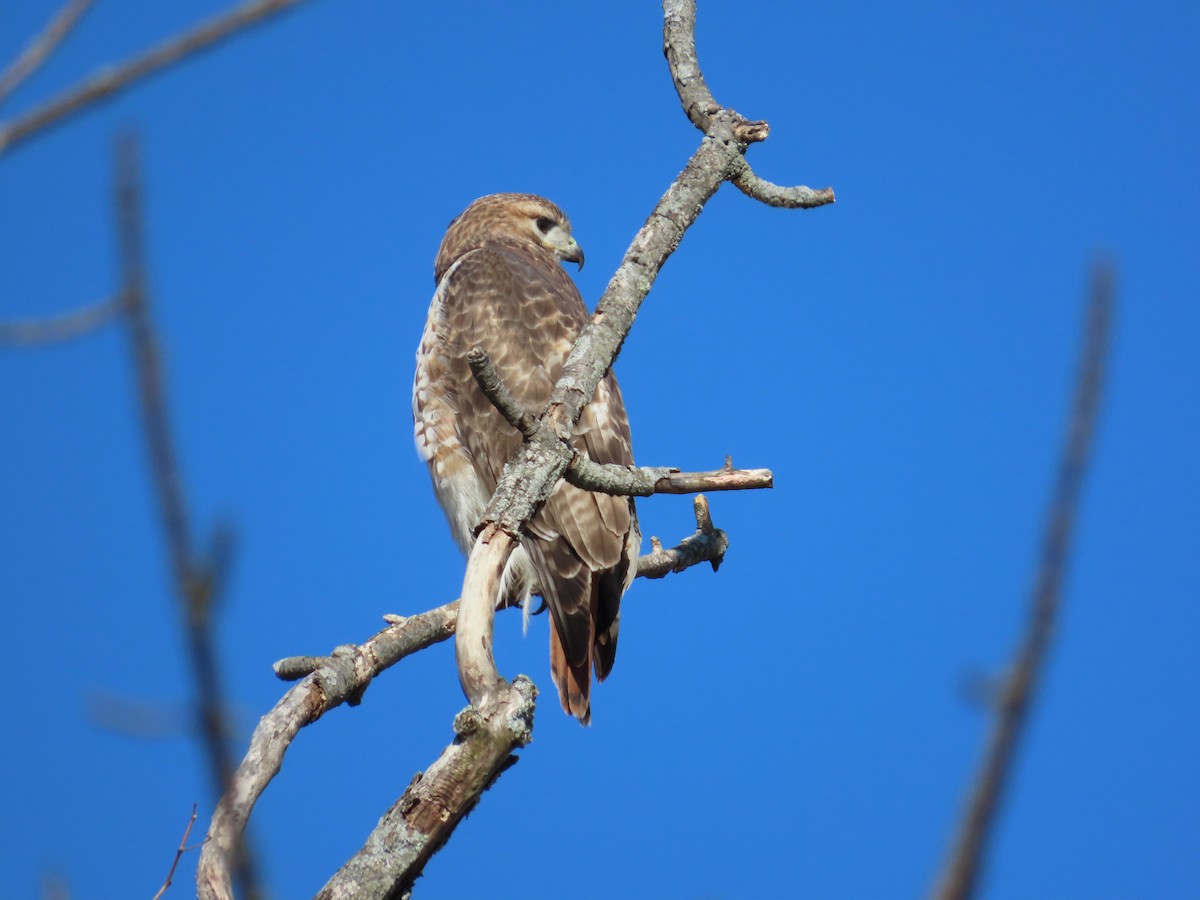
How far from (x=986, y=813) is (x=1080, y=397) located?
257mm

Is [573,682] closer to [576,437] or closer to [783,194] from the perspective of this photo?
[576,437]

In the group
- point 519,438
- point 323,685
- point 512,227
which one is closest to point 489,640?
point 323,685

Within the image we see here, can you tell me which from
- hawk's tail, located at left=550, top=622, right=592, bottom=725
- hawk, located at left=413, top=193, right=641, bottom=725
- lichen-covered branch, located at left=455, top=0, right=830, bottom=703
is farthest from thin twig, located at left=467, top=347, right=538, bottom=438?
hawk's tail, located at left=550, top=622, right=592, bottom=725

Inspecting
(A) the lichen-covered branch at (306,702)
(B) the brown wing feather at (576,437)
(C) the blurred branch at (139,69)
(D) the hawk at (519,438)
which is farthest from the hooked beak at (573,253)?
(C) the blurred branch at (139,69)

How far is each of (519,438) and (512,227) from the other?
205 cm

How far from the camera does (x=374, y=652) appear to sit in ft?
13.7

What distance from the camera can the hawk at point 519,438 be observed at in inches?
206

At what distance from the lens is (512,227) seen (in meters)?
7.14

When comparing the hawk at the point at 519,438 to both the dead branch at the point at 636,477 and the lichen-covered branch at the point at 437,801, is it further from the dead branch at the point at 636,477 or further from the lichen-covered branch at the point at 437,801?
the lichen-covered branch at the point at 437,801

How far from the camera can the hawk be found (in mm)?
5230

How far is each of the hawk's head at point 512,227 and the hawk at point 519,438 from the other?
1.06 ft

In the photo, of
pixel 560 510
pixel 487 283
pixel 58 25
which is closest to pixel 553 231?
pixel 487 283

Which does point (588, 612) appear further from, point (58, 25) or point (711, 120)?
point (58, 25)

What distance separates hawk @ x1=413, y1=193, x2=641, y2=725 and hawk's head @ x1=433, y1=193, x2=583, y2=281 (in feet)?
1.06
